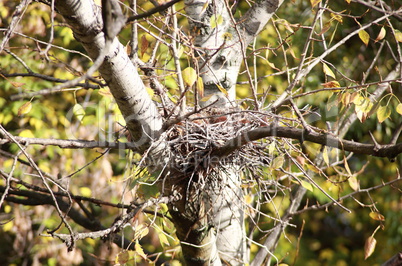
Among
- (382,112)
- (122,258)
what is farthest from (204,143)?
(382,112)

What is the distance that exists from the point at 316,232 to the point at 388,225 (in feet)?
4.50

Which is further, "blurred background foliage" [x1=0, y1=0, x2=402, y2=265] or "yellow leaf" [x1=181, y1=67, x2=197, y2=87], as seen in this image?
"blurred background foliage" [x1=0, y1=0, x2=402, y2=265]

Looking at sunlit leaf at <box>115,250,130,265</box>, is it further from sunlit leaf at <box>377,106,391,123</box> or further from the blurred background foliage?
the blurred background foliage

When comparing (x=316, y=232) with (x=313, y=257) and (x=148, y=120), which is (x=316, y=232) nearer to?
(x=313, y=257)

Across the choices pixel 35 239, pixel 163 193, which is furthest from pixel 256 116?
pixel 35 239

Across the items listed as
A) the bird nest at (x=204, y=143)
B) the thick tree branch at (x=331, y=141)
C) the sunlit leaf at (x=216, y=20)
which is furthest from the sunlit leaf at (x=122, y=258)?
the sunlit leaf at (x=216, y=20)

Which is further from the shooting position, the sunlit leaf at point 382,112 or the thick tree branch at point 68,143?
the sunlit leaf at point 382,112

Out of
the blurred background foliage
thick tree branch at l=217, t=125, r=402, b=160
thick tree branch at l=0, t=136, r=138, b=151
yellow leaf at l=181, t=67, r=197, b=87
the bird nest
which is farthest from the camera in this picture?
the blurred background foliage

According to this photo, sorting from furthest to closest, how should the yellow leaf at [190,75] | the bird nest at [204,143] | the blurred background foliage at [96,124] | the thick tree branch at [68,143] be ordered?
the blurred background foliage at [96,124], the bird nest at [204,143], the thick tree branch at [68,143], the yellow leaf at [190,75]

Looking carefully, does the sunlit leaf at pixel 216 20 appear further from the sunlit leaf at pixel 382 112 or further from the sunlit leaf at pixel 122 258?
the sunlit leaf at pixel 122 258

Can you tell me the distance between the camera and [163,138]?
4.99 feet

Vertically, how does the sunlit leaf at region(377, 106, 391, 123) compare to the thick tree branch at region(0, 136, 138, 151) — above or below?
below

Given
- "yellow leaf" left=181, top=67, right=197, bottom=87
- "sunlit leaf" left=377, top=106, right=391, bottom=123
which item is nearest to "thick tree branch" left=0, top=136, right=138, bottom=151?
"yellow leaf" left=181, top=67, right=197, bottom=87

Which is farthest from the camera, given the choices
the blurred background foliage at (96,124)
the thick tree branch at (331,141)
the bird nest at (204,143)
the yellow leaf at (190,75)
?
A: the blurred background foliage at (96,124)
